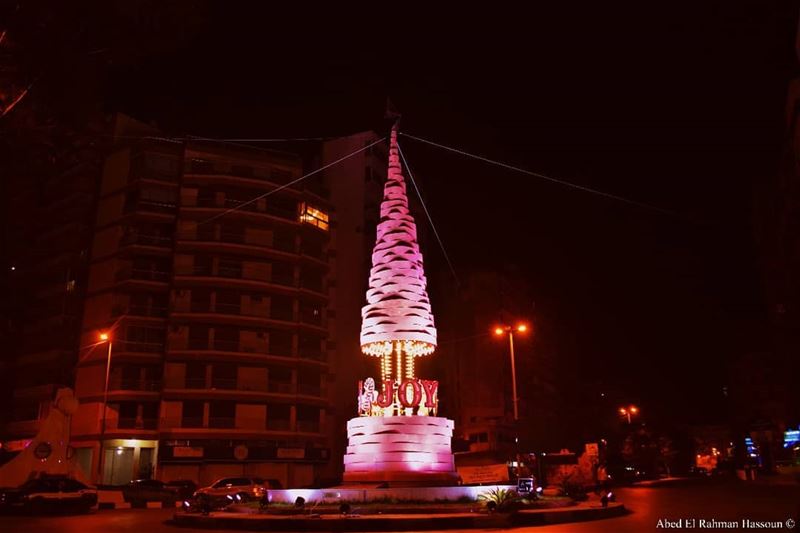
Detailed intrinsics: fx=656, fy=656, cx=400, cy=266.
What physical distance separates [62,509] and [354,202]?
3884 centimetres

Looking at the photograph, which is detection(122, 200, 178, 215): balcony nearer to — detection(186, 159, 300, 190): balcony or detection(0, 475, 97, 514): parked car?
detection(186, 159, 300, 190): balcony

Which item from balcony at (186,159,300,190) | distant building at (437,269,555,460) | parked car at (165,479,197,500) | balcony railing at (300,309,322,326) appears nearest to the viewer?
parked car at (165,479,197,500)

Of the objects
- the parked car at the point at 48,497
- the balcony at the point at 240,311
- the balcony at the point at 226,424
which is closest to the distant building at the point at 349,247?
the balcony at the point at 240,311

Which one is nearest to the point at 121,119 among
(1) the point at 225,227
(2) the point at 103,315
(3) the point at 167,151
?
(3) the point at 167,151

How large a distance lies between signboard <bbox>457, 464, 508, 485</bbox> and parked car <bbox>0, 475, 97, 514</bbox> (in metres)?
16.4

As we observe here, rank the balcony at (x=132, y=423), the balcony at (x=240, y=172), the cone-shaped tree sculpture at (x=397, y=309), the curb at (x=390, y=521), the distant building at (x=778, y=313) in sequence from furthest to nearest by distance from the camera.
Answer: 1. the balcony at (x=240, y=172)
2. the balcony at (x=132, y=423)
3. the distant building at (x=778, y=313)
4. the cone-shaped tree sculpture at (x=397, y=309)
5. the curb at (x=390, y=521)

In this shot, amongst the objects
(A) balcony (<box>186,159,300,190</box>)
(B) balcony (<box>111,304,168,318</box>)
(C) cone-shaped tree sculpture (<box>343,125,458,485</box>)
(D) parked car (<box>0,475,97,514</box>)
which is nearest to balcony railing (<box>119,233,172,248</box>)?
(B) balcony (<box>111,304,168,318</box>)

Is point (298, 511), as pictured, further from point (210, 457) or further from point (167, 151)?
point (167, 151)

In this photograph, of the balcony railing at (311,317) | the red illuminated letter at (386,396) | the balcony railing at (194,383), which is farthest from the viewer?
the balcony railing at (311,317)

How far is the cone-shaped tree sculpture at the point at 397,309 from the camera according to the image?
88.1 ft

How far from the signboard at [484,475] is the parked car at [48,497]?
16.4 meters

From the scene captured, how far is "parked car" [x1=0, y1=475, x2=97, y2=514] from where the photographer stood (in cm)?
2758

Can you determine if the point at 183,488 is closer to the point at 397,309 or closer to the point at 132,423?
the point at 132,423

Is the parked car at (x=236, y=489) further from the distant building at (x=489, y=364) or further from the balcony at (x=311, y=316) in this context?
the distant building at (x=489, y=364)
